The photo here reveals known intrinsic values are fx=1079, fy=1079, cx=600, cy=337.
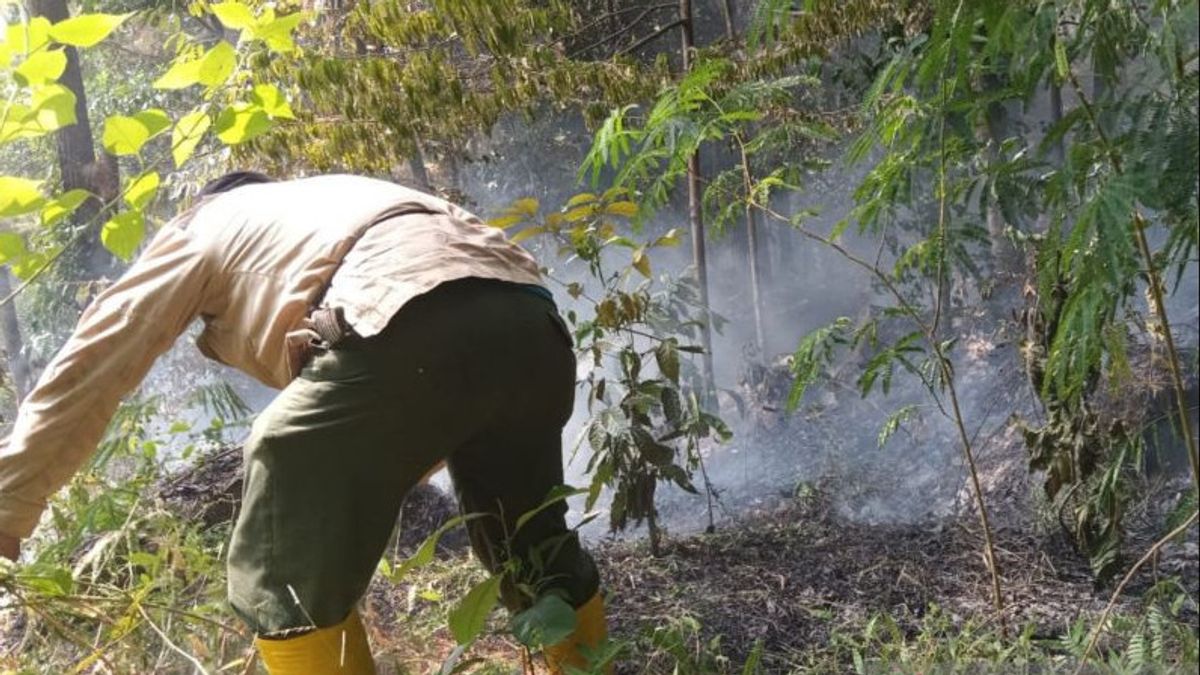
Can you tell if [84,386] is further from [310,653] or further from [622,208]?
[622,208]

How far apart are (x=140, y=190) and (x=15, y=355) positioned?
159 centimetres

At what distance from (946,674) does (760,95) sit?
3.28 ft

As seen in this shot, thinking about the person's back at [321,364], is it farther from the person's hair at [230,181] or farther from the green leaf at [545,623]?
the green leaf at [545,623]

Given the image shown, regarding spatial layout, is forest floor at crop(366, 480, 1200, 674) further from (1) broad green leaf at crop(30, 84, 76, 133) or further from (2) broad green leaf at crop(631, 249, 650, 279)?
(1) broad green leaf at crop(30, 84, 76, 133)

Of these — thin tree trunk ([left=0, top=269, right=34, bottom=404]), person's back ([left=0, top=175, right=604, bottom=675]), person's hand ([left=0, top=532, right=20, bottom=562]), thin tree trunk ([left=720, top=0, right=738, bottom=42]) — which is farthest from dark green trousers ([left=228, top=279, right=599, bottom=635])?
thin tree trunk ([left=0, top=269, right=34, bottom=404])

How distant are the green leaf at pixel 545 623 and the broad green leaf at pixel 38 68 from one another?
3.35ft

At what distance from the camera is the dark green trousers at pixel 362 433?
1484 mm

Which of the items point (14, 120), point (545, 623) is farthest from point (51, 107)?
point (545, 623)

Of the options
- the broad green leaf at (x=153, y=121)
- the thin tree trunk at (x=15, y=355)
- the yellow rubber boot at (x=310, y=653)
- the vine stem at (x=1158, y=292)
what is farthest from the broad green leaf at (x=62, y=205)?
the thin tree trunk at (x=15, y=355)

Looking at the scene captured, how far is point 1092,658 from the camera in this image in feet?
4.92

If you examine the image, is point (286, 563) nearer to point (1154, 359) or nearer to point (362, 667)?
point (362, 667)

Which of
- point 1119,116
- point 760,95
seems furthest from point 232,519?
point 1119,116

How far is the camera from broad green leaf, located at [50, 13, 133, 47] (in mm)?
1523

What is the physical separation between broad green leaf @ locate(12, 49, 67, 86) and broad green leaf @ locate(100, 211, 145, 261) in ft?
0.74
